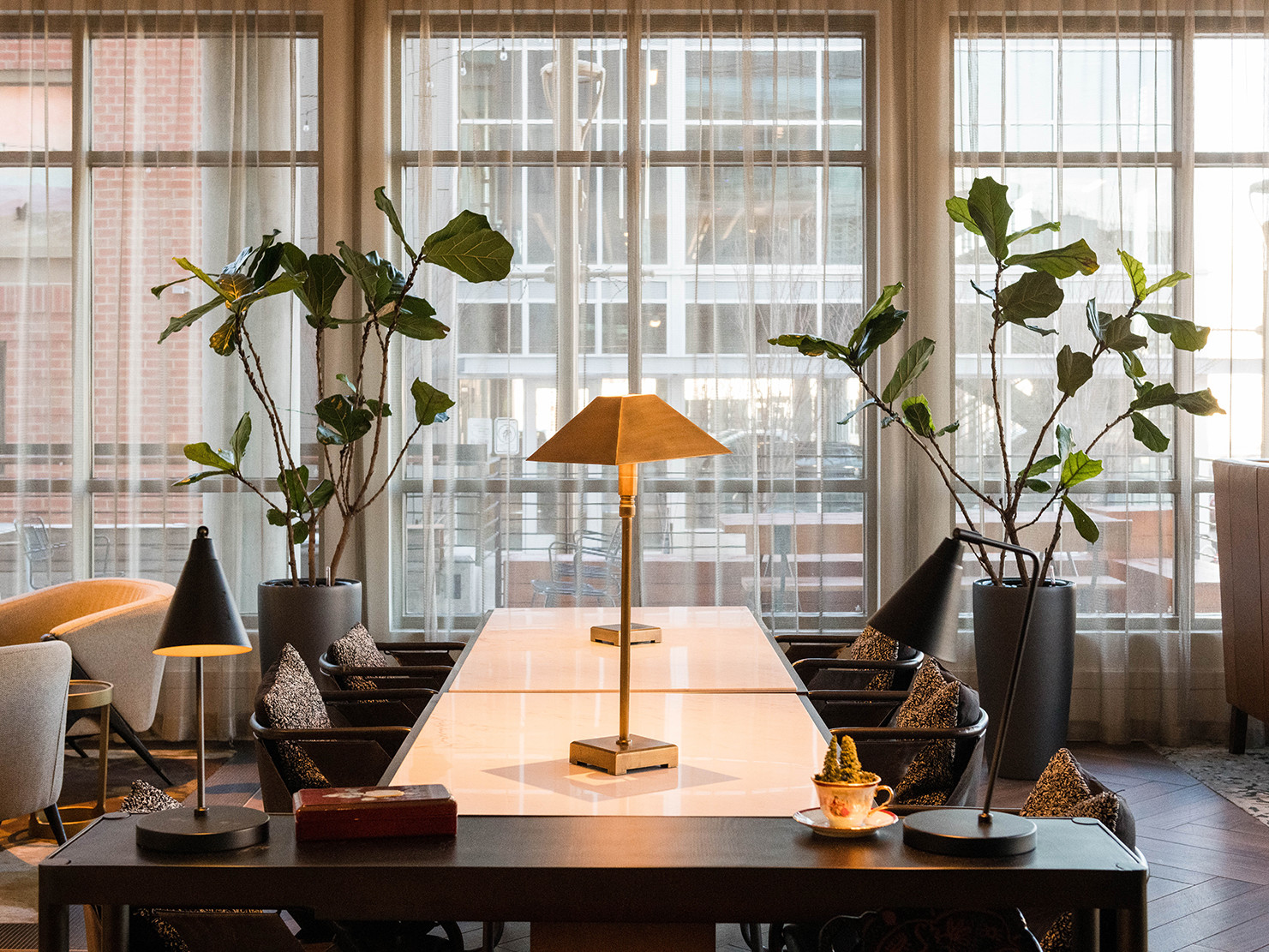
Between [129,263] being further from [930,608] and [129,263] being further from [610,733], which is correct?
[930,608]

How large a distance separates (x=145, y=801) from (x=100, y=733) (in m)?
2.57

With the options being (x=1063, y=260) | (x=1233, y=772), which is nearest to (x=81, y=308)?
(x=1063, y=260)

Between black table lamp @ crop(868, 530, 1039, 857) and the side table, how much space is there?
3347 mm

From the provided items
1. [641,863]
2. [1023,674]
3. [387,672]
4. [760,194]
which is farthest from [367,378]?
[641,863]

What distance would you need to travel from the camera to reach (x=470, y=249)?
516 cm

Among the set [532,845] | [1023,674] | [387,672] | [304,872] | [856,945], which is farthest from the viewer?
[1023,674]

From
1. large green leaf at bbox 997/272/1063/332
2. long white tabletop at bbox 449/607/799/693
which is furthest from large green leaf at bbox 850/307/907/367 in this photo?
long white tabletop at bbox 449/607/799/693

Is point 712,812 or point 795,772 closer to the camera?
point 712,812

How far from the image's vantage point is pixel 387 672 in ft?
12.2

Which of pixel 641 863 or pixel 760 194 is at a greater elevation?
pixel 760 194

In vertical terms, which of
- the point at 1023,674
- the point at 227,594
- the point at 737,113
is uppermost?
the point at 737,113

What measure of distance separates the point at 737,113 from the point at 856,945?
4.50 meters

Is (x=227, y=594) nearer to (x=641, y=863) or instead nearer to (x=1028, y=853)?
(x=641, y=863)

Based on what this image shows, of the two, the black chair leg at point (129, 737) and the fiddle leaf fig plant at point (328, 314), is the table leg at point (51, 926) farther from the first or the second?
the fiddle leaf fig plant at point (328, 314)
